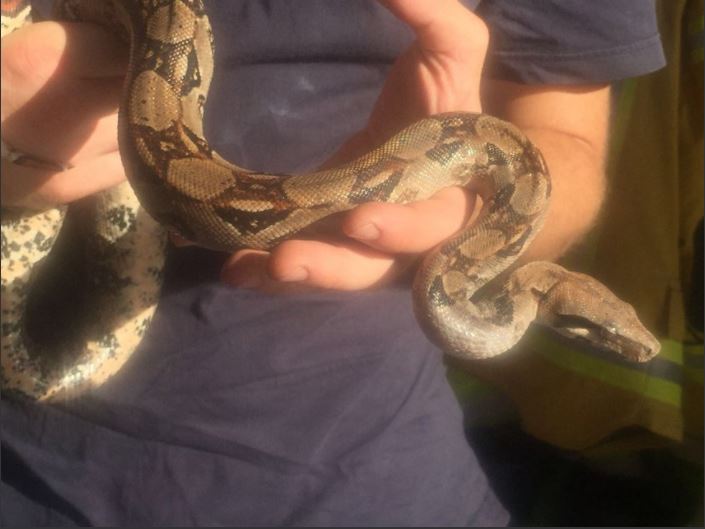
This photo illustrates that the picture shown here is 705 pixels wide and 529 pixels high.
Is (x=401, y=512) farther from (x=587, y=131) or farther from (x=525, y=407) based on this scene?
(x=587, y=131)

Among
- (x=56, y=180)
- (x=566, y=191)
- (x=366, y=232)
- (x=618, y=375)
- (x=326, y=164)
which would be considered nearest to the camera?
(x=366, y=232)

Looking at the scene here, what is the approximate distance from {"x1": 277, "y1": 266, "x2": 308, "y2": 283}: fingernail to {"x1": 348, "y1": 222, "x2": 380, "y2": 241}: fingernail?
0.06 metres

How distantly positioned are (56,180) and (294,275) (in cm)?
36

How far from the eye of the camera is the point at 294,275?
0.61 m

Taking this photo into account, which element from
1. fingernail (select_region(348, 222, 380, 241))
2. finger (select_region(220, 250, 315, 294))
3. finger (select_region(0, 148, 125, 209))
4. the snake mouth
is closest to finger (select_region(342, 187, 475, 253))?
fingernail (select_region(348, 222, 380, 241))

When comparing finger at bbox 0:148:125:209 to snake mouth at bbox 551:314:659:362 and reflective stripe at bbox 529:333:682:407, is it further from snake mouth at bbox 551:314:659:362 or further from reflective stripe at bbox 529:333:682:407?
reflective stripe at bbox 529:333:682:407

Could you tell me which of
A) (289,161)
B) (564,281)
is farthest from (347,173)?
(564,281)

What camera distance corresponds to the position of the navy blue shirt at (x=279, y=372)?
87cm

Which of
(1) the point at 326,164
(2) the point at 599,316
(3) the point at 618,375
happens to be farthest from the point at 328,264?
(3) the point at 618,375

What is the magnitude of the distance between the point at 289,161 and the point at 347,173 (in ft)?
0.87

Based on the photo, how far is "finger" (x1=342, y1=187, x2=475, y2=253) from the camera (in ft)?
1.98

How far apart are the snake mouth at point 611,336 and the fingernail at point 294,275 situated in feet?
1.39

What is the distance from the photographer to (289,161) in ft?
3.04

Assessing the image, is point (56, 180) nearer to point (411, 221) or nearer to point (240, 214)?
point (240, 214)
